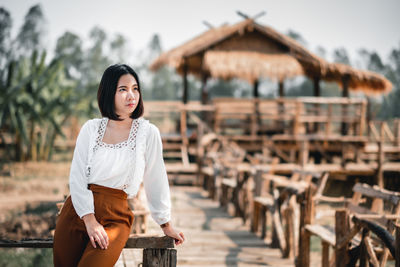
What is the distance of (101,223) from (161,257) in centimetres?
39

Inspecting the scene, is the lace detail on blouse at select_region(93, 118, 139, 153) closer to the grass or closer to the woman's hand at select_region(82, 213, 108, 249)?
the woman's hand at select_region(82, 213, 108, 249)

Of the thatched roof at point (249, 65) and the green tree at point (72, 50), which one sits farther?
the green tree at point (72, 50)

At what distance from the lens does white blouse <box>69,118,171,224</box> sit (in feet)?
6.41

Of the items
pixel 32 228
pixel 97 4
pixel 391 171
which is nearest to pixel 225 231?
pixel 32 228

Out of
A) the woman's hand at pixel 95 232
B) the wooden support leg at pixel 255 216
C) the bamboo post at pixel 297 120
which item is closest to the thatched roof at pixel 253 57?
the bamboo post at pixel 297 120

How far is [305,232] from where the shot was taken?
409 cm

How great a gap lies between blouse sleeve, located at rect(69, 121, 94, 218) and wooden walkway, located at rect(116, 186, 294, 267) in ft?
2.52

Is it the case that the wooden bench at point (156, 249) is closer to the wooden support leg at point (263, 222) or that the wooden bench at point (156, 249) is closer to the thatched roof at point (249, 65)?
the wooden support leg at point (263, 222)

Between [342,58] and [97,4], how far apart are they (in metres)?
36.1

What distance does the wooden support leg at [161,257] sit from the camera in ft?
6.95

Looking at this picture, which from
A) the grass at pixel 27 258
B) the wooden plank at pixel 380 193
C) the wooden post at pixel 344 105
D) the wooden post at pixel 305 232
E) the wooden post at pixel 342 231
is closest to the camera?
the wooden post at pixel 342 231

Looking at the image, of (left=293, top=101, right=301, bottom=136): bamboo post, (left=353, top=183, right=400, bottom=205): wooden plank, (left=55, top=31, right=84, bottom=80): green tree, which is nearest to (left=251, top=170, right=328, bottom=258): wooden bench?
(left=353, top=183, right=400, bottom=205): wooden plank

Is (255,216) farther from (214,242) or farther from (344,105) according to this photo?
(344,105)

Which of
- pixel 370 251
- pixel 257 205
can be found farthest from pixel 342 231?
pixel 257 205
